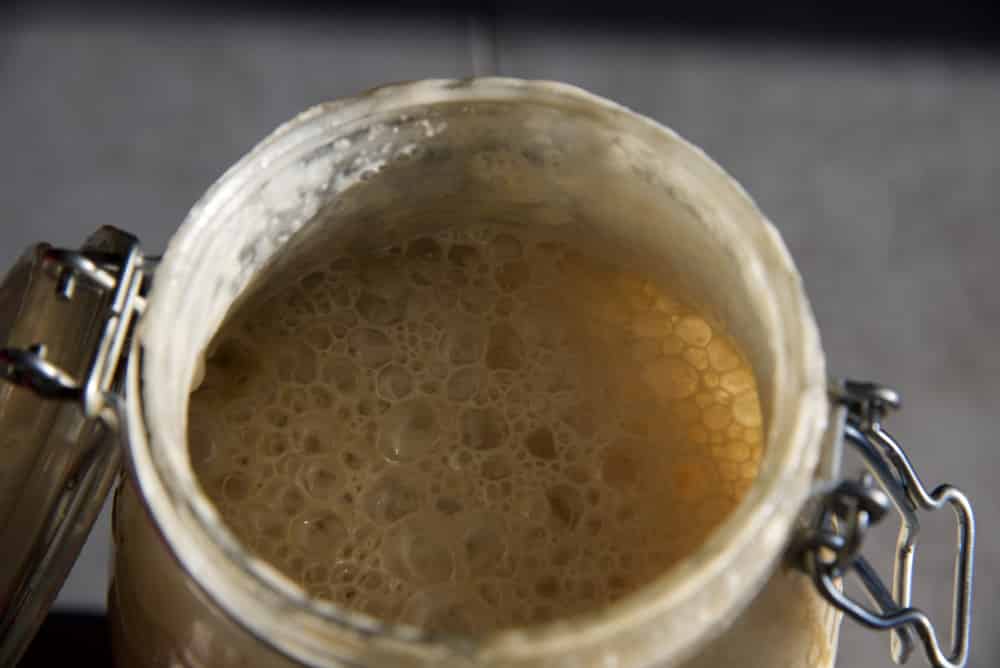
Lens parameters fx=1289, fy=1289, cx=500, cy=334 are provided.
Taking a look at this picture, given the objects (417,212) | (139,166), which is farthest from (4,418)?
(139,166)

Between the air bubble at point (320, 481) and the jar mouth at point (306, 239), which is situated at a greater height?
the jar mouth at point (306, 239)

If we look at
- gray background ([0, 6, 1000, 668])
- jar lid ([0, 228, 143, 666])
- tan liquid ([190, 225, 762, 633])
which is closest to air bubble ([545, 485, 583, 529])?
tan liquid ([190, 225, 762, 633])

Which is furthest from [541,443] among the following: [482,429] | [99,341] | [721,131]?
[721,131]

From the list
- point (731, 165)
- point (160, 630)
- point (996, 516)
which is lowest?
point (160, 630)

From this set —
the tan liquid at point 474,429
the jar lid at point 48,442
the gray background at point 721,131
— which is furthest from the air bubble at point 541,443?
the gray background at point 721,131

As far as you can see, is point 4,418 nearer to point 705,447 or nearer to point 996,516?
point 705,447

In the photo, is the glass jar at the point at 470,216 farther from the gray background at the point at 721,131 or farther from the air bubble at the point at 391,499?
the gray background at the point at 721,131

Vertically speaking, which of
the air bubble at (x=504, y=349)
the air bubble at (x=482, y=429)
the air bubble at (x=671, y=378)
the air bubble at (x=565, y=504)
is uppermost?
the air bubble at (x=671, y=378)

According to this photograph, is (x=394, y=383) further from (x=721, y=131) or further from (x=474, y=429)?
(x=721, y=131)
